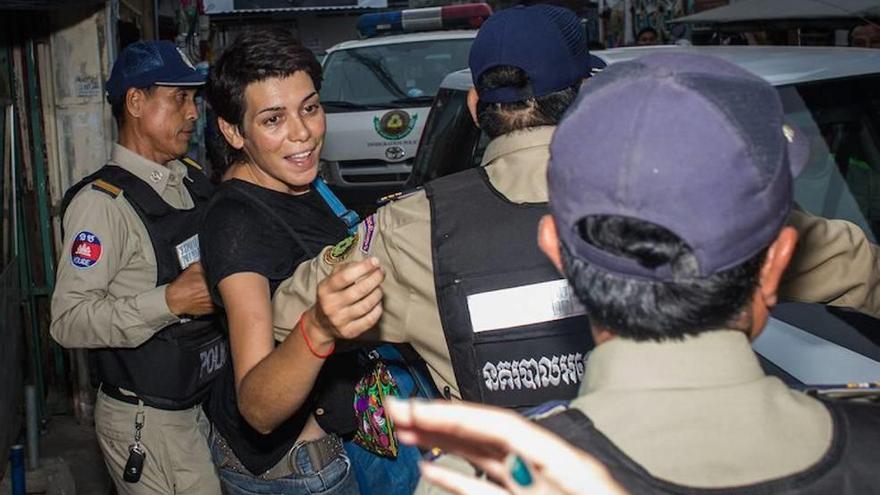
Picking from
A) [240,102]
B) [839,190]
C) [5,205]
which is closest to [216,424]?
[240,102]

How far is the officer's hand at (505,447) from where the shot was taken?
99 centimetres

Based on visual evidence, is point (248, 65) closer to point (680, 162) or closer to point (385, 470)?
point (385, 470)

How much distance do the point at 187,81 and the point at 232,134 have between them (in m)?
0.84

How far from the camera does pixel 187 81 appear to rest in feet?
11.1

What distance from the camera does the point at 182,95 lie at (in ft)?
11.3

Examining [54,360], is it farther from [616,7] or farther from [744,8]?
[616,7]

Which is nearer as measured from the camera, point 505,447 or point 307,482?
point 505,447

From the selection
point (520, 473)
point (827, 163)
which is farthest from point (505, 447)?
point (827, 163)

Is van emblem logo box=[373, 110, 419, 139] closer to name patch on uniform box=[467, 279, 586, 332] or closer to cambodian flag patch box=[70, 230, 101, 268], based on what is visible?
cambodian flag patch box=[70, 230, 101, 268]

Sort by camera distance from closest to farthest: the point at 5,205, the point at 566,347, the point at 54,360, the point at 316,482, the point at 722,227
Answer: the point at 722,227
the point at 566,347
the point at 316,482
the point at 5,205
the point at 54,360

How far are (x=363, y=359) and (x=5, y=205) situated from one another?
10.3 feet

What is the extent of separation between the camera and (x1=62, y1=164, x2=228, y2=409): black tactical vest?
3.12 meters

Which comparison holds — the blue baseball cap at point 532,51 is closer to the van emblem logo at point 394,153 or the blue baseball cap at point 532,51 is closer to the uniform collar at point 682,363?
the uniform collar at point 682,363

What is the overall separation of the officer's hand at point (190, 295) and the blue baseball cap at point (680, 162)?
6.07 feet
